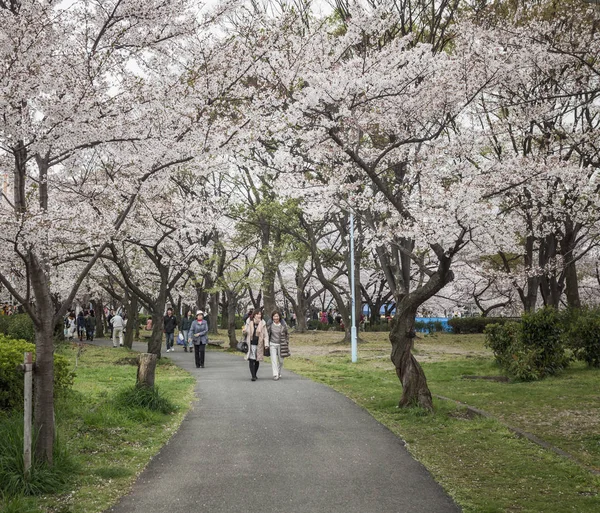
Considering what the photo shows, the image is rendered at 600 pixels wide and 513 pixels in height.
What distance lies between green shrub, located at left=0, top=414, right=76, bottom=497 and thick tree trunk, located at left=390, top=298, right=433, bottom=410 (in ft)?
19.2

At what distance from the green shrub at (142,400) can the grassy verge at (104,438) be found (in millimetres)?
23

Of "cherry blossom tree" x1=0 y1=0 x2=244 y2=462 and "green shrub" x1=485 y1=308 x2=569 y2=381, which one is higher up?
"cherry blossom tree" x1=0 y1=0 x2=244 y2=462

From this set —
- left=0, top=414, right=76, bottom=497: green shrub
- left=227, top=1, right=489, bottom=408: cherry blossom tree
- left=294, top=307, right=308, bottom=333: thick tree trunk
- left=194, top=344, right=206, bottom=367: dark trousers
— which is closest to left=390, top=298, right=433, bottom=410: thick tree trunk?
left=227, top=1, right=489, bottom=408: cherry blossom tree

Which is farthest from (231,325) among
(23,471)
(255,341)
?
(23,471)

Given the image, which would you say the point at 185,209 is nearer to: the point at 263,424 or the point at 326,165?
the point at 326,165

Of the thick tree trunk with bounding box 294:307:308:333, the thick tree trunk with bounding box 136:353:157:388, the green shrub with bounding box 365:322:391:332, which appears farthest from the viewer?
the green shrub with bounding box 365:322:391:332

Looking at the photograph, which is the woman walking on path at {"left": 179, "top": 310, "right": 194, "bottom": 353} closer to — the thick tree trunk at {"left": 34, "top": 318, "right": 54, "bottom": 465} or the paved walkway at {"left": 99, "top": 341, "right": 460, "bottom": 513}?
the paved walkway at {"left": 99, "top": 341, "right": 460, "bottom": 513}

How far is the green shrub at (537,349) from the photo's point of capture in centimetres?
1490

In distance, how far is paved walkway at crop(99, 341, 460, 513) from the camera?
5.59m

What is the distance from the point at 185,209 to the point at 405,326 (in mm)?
12016

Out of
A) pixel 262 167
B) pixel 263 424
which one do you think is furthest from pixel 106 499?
pixel 262 167

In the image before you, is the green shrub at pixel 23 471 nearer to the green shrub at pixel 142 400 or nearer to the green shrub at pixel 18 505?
the green shrub at pixel 18 505

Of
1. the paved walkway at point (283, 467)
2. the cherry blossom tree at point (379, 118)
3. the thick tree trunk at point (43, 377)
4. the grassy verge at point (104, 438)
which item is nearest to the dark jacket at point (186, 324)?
the cherry blossom tree at point (379, 118)

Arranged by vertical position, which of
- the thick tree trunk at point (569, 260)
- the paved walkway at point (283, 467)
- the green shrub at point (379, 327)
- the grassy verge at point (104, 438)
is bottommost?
the paved walkway at point (283, 467)
